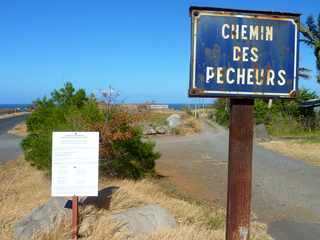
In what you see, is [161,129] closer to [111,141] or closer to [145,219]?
[111,141]

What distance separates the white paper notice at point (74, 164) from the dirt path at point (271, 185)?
292 centimetres

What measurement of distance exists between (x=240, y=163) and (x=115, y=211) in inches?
104

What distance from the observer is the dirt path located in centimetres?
801

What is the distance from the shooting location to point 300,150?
20.7m

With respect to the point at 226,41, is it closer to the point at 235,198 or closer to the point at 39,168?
the point at 235,198

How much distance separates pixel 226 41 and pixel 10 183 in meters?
7.05

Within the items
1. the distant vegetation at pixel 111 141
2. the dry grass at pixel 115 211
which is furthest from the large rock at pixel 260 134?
the dry grass at pixel 115 211

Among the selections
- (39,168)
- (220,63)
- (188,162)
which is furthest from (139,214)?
(188,162)

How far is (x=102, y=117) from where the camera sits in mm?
10609

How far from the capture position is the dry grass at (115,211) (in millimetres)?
5695

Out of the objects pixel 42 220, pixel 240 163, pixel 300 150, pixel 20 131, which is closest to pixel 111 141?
pixel 42 220

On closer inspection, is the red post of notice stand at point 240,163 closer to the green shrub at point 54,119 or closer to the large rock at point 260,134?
the green shrub at point 54,119

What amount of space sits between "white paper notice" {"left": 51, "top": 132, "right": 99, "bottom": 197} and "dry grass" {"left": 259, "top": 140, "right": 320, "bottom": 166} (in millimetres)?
11866

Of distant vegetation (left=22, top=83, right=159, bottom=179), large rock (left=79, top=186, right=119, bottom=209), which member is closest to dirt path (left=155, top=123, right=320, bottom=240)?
distant vegetation (left=22, top=83, right=159, bottom=179)
